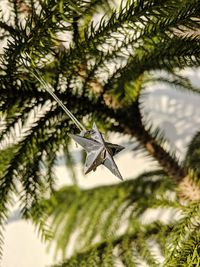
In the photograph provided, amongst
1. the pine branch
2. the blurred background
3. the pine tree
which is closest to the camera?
the pine tree

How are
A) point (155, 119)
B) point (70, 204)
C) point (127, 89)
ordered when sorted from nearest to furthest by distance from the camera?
point (127, 89), point (70, 204), point (155, 119)

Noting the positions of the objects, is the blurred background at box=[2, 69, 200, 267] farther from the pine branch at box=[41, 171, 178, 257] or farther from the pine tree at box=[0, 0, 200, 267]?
the pine tree at box=[0, 0, 200, 267]

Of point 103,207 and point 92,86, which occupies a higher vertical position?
point 92,86

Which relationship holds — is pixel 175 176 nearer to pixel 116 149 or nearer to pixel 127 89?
pixel 127 89

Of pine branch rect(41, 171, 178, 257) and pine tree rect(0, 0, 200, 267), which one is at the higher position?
pine tree rect(0, 0, 200, 267)

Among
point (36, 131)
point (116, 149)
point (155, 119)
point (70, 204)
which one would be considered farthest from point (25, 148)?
point (155, 119)

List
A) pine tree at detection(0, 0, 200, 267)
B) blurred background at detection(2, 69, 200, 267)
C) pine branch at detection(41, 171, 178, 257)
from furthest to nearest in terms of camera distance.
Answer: blurred background at detection(2, 69, 200, 267) → pine branch at detection(41, 171, 178, 257) → pine tree at detection(0, 0, 200, 267)

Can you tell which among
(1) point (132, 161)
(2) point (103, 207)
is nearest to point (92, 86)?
(2) point (103, 207)

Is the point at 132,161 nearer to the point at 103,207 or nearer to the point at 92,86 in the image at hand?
the point at 103,207

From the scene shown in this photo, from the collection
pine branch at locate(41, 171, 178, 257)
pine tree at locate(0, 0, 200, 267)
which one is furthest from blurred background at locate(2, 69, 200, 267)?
pine tree at locate(0, 0, 200, 267)
